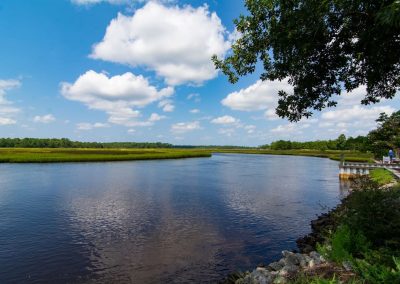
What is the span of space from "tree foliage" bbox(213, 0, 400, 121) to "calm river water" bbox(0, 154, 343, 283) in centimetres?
969

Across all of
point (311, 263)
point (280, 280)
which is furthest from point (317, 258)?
point (280, 280)

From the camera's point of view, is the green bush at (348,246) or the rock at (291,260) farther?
the rock at (291,260)

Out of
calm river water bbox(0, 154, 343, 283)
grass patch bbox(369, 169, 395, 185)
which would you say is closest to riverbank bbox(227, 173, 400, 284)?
calm river water bbox(0, 154, 343, 283)

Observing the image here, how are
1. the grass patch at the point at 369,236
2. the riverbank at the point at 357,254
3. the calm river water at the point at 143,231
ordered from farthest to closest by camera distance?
the calm river water at the point at 143,231 → the grass patch at the point at 369,236 → the riverbank at the point at 357,254

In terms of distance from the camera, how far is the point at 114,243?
19.6 metres

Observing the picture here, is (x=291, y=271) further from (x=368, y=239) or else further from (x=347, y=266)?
(x=368, y=239)

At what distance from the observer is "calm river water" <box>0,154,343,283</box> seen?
15.8m

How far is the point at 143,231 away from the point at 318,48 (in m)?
16.9

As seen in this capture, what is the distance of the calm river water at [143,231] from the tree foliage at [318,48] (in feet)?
31.8

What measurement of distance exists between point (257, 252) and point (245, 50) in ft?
39.4

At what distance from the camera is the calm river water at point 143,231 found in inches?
620

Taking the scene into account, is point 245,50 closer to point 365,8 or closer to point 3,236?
point 365,8

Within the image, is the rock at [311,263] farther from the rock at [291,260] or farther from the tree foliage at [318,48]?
the tree foliage at [318,48]

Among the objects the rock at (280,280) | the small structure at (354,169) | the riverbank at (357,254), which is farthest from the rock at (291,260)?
the small structure at (354,169)
